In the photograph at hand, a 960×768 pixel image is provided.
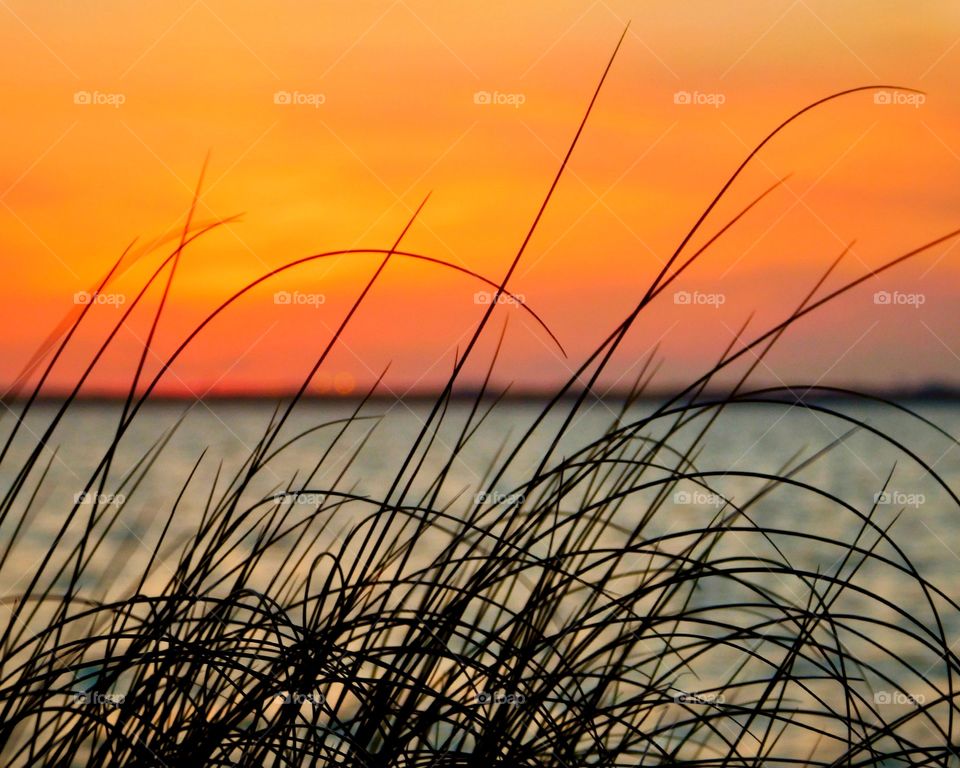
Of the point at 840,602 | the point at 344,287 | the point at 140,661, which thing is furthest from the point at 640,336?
the point at 840,602

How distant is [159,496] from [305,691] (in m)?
17.5

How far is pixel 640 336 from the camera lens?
1.68 metres

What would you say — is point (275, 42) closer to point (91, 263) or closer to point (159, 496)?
point (91, 263)

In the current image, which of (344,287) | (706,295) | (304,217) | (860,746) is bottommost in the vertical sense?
(860,746)
